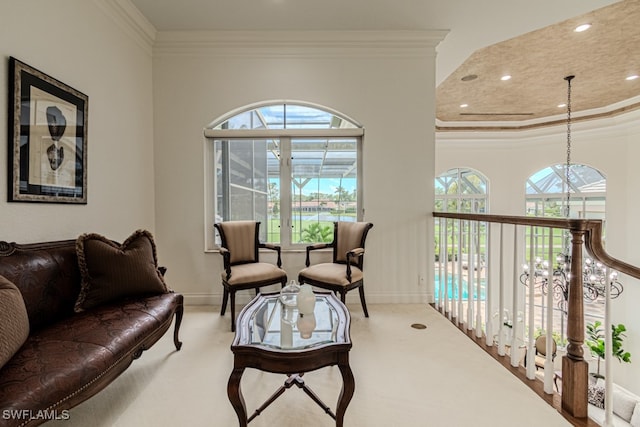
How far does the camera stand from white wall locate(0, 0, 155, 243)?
188cm

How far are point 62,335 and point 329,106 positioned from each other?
2926mm

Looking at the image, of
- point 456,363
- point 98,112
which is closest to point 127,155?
point 98,112

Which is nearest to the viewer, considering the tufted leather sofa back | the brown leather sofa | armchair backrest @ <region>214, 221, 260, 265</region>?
the brown leather sofa

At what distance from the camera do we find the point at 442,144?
6680 mm

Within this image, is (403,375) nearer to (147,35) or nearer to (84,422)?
(84,422)

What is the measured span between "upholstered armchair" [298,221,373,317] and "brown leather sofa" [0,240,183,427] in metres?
1.18

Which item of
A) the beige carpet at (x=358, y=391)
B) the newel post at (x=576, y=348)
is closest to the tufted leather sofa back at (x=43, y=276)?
the beige carpet at (x=358, y=391)

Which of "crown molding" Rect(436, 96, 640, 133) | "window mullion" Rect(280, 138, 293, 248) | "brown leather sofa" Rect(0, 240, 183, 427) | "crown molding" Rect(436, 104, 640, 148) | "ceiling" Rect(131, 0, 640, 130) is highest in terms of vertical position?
"ceiling" Rect(131, 0, 640, 130)

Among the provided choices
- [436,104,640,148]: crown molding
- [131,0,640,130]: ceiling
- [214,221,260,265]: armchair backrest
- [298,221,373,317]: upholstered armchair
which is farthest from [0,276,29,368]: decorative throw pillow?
[436,104,640,148]: crown molding

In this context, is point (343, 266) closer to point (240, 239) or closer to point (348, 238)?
point (348, 238)

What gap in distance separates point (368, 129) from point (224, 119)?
1.63 meters

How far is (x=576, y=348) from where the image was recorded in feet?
5.14

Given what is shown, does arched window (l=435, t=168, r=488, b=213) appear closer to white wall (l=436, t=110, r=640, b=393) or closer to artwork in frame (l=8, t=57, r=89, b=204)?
white wall (l=436, t=110, r=640, b=393)

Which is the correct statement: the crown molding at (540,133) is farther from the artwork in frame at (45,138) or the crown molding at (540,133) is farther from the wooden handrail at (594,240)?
the artwork in frame at (45,138)
